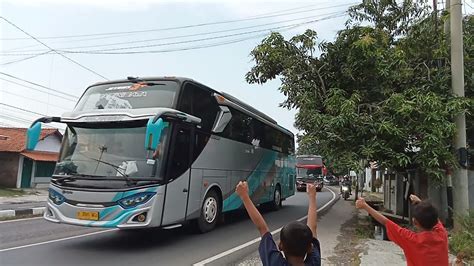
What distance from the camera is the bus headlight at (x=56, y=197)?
7.70 meters

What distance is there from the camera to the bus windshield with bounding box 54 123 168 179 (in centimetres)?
763

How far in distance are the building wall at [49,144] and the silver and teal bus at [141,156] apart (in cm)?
2437

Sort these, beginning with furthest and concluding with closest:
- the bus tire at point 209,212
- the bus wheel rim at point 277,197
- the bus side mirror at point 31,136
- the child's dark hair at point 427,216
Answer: the bus wheel rim at point 277,197, the bus tire at point 209,212, the bus side mirror at point 31,136, the child's dark hair at point 427,216

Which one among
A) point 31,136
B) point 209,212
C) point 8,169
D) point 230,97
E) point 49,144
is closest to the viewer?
point 31,136

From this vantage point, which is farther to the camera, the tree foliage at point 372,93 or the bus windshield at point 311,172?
the bus windshield at point 311,172

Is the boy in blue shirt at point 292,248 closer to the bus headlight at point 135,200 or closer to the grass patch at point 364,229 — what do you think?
the bus headlight at point 135,200

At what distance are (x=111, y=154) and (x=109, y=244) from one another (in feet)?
6.52

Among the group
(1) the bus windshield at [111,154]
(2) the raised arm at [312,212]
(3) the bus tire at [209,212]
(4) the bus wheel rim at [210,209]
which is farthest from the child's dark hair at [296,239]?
(4) the bus wheel rim at [210,209]

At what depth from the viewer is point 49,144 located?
31406mm

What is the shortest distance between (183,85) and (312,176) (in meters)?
26.5

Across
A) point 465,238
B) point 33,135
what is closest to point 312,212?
point 33,135

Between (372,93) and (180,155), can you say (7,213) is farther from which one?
(372,93)

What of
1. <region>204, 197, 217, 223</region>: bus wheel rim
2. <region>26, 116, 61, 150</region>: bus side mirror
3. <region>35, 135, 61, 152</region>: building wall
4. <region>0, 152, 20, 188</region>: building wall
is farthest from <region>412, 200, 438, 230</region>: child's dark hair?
<region>35, 135, 61, 152</region>: building wall

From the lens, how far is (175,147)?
820 cm
